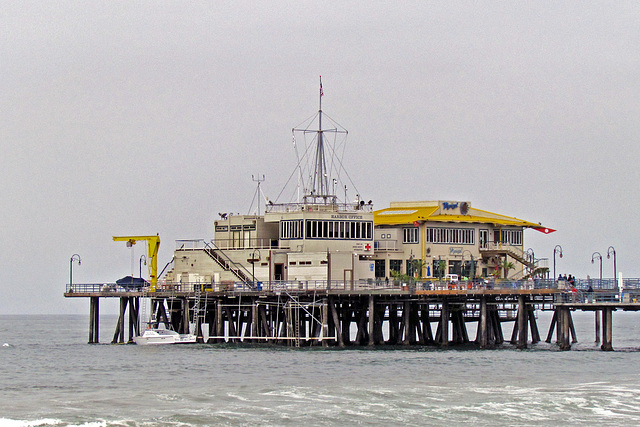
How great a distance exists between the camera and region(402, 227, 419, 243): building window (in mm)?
101312

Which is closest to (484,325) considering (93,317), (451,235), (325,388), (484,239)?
(451,235)

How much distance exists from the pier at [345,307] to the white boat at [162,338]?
1.19m

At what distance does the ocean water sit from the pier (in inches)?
136

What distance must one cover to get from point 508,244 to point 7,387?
55.5 m

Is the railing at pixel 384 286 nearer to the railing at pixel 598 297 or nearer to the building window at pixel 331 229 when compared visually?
the railing at pixel 598 297

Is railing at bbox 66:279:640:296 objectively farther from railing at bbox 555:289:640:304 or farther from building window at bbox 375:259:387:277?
building window at bbox 375:259:387:277

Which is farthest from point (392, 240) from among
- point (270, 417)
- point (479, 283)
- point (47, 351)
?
point (270, 417)

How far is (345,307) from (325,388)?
3478cm

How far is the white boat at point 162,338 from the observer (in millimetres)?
91250

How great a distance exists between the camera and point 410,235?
4001 inches

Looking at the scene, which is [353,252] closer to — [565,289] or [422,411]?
[565,289]

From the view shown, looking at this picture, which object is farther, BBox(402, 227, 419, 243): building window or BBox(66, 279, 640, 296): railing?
BBox(402, 227, 419, 243): building window

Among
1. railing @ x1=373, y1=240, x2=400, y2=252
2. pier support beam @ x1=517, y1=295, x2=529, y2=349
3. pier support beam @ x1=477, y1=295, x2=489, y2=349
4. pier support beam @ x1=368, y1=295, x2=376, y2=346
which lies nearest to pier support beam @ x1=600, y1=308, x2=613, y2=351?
pier support beam @ x1=517, y1=295, x2=529, y2=349

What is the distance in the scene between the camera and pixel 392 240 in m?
102
